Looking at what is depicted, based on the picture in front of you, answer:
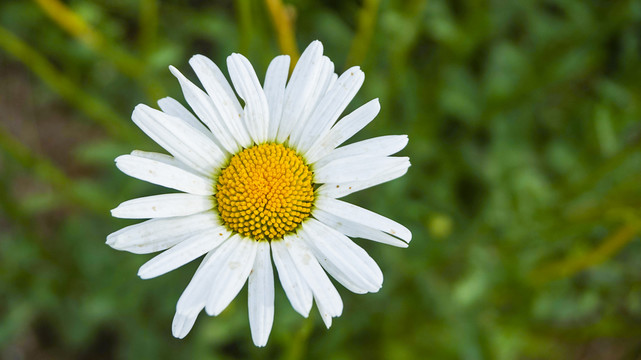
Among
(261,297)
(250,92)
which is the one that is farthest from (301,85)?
(261,297)

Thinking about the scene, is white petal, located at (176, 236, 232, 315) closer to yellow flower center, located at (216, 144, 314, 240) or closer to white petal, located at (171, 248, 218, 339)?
white petal, located at (171, 248, 218, 339)

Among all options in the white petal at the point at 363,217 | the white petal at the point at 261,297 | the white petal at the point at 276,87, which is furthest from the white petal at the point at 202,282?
the white petal at the point at 276,87

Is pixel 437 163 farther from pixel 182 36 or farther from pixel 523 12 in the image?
pixel 182 36

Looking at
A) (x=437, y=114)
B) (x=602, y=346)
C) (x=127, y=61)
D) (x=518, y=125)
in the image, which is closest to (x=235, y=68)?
(x=127, y=61)

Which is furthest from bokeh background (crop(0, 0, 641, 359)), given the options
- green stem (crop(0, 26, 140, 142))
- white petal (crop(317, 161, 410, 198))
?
white petal (crop(317, 161, 410, 198))

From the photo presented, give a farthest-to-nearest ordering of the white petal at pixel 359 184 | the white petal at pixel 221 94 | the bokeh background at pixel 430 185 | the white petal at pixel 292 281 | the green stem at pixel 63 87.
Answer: the bokeh background at pixel 430 185, the green stem at pixel 63 87, the white petal at pixel 221 94, the white petal at pixel 359 184, the white petal at pixel 292 281

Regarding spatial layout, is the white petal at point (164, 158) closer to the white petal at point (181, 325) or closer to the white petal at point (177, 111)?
the white petal at point (177, 111)
